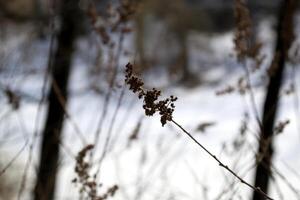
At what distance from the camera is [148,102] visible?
1.17 m

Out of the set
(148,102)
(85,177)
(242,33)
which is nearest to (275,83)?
(242,33)

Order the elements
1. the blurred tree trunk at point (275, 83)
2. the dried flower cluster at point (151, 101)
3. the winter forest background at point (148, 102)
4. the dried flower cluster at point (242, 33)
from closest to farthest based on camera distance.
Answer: the dried flower cluster at point (151, 101), the winter forest background at point (148, 102), the dried flower cluster at point (242, 33), the blurred tree trunk at point (275, 83)

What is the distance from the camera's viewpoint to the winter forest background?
2246 millimetres

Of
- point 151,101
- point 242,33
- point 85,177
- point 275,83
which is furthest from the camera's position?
point 275,83

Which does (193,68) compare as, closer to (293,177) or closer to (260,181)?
(293,177)

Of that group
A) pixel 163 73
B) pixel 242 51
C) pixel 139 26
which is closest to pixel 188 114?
pixel 163 73

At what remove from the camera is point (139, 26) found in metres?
17.8

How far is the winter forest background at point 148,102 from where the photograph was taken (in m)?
2.25

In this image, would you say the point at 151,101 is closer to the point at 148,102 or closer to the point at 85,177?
the point at 148,102

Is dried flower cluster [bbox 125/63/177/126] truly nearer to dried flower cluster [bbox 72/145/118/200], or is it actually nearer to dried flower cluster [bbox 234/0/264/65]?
dried flower cluster [bbox 72/145/118/200]

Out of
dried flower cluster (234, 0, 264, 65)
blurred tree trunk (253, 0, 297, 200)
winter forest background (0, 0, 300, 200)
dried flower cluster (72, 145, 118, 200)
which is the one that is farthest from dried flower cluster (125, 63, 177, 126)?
blurred tree trunk (253, 0, 297, 200)

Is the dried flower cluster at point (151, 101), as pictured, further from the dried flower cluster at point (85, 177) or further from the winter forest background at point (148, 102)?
the dried flower cluster at point (85, 177)

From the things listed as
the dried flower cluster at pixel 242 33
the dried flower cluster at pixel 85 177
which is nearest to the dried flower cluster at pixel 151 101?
the dried flower cluster at pixel 85 177

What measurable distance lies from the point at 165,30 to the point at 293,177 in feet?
39.8
